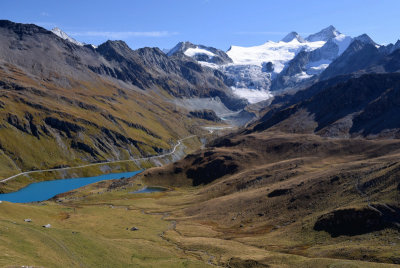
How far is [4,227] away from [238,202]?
79.9 m

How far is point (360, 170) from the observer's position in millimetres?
112750

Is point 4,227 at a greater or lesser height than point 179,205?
greater

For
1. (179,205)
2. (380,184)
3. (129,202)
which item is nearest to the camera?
(380,184)

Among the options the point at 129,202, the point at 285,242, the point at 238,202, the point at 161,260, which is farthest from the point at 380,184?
the point at 129,202

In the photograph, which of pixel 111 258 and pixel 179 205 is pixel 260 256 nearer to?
pixel 111 258

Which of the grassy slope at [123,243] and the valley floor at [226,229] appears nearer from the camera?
the grassy slope at [123,243]

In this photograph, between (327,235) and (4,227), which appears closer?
(4,227)

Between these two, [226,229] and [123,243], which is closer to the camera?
[123,243]

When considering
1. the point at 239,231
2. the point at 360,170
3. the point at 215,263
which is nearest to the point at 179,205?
the point at 239,231

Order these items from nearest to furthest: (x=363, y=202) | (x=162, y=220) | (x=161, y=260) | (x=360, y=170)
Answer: (x=161, y=260), (x=363, y=202), (x=360, y=170), (x=162, y=220)

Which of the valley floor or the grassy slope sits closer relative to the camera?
the grassy slope

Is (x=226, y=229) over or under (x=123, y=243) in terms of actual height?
under

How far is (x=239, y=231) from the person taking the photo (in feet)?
327

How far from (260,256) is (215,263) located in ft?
28.3
